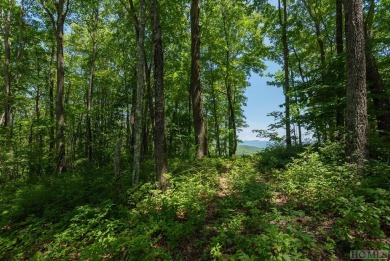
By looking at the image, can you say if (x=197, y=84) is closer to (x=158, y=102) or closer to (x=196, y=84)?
(x=196, y=84)

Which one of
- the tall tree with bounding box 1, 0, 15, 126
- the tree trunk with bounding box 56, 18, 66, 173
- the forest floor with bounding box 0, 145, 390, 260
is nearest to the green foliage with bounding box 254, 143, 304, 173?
the forest floor with bounding box 0, 145, 390, 260

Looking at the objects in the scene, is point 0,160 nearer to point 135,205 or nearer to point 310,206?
point 135,205

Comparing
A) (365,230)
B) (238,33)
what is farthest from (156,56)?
(238,33)

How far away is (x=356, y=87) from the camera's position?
5332 mm

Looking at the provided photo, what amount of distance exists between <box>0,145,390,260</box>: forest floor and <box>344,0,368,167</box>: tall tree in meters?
0.82

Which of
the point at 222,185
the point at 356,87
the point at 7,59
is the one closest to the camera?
the point at 356,87

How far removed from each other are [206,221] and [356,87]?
16.2ft

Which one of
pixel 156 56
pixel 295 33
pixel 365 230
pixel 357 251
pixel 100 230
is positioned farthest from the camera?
pixel 295 33

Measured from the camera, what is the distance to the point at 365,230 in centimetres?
345

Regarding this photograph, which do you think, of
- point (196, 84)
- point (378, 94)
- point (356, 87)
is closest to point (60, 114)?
point (196, 84)

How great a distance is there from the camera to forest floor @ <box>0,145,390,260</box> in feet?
11.1

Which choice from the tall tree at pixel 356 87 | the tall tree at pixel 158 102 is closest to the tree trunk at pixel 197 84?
the tall tree at pixel 158 102

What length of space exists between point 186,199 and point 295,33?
38.1 feet

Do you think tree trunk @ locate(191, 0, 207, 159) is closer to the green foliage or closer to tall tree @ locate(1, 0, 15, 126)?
the green foliage
